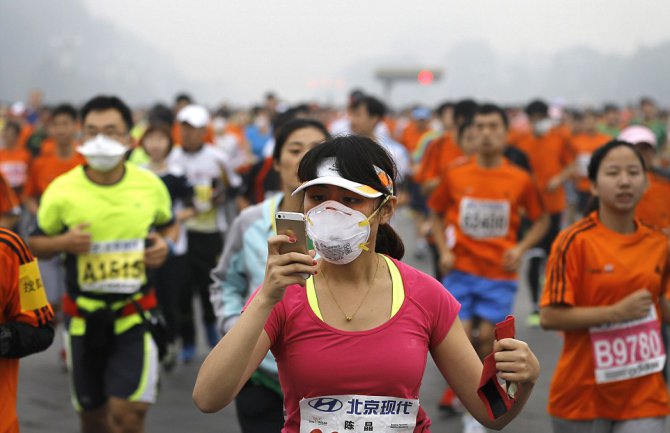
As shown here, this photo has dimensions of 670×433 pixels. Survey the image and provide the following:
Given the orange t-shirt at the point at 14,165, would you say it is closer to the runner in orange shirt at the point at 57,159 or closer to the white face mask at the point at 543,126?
the runner in orange shirt at the point at 57,159

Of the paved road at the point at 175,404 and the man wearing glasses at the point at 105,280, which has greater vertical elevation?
the man wearing glasses at the point at 105,280

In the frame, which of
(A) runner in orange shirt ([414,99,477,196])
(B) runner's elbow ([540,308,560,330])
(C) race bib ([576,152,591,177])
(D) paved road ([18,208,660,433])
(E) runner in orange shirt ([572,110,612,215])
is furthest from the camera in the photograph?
(E) runner in orange shirt ([572,110,612,215])

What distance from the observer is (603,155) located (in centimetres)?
475

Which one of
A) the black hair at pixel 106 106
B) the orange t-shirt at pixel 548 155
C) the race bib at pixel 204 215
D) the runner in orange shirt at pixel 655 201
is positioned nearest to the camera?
the black hair at pixel 106 106

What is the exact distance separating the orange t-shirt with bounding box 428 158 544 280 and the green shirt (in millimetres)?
2493

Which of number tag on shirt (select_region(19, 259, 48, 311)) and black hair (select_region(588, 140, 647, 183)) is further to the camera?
black hair (select_region(588, 140, 647, 183))

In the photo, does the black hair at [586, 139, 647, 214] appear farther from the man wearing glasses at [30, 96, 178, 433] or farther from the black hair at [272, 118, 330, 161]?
the man wearing glasses at [30, 96, 178, 433]

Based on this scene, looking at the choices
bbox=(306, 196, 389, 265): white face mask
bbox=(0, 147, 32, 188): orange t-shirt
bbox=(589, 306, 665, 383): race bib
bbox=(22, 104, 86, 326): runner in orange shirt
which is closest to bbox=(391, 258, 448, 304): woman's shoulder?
bbox=(306, 196, 389, 265): white face mask

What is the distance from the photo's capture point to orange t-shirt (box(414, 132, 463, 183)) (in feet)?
33.0

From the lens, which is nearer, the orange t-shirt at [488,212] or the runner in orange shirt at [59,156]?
the orange t-shirt at [488,212]

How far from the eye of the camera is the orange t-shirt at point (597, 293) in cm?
446

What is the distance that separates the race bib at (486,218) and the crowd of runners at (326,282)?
0.01m

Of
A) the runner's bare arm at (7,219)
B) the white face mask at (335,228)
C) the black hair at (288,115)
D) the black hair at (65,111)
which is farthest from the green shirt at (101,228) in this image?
the black hair at (65,111)

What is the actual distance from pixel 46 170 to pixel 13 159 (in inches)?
116
